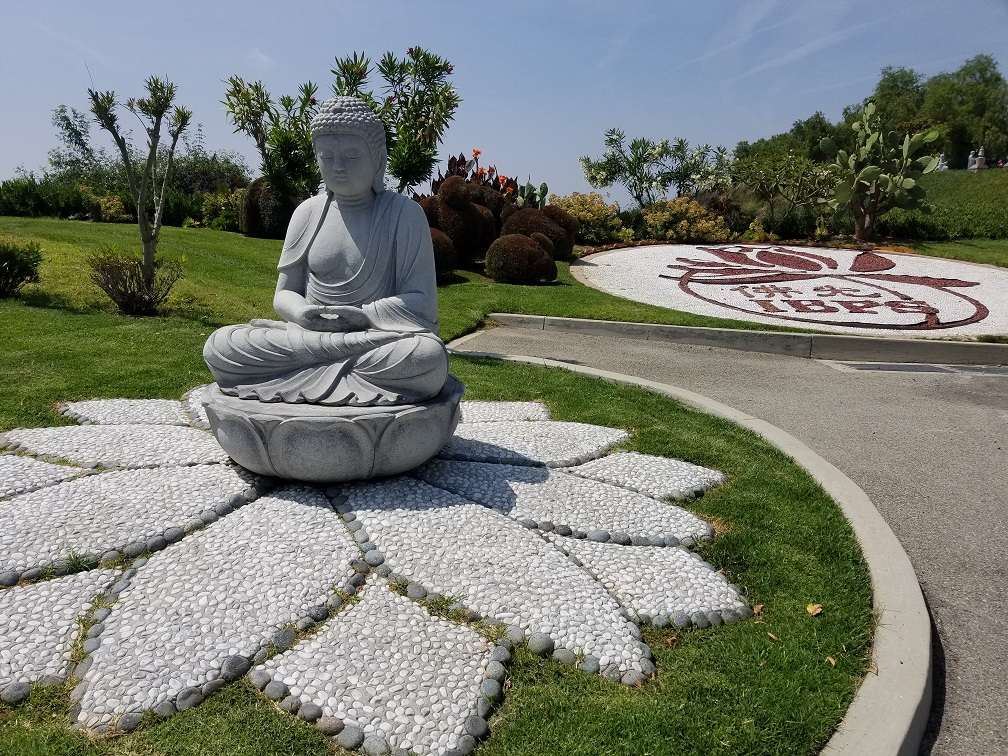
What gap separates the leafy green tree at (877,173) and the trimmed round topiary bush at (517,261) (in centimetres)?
1205

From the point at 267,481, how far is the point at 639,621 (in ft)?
8.16

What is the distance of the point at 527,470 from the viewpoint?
16.1ft

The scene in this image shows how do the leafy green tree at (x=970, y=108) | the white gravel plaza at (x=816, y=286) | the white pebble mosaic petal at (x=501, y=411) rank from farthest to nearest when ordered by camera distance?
the leafy green tree at (x=970, y=108)
the white gravel plaza at (x=816, y=286)
the white pebble mosaic petal at (x=501, y=411)

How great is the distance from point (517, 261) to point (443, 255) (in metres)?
1.69

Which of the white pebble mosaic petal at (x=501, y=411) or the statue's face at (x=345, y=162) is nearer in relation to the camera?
the statue's face at (x=345, y=162)

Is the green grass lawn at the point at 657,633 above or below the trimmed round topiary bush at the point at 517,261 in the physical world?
below

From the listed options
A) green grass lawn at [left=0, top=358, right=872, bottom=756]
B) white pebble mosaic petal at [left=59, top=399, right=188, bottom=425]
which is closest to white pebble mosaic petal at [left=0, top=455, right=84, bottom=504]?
white pebble mosaic petal at [left=59, top=399, right=188, bottom=425]

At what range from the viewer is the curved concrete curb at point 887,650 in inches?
103

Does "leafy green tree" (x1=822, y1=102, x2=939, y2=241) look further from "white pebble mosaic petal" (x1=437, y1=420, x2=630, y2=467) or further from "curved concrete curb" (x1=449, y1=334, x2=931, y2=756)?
"curved concrete curb" (x1=449, y1=334, x2=931, y2=756)

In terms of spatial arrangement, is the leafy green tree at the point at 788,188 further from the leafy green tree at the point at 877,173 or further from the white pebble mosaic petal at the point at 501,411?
the white pebble mosaic petal at the point at 501,411

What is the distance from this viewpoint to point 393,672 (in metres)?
2.82

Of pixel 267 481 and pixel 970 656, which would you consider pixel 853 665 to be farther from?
pixel 267 481

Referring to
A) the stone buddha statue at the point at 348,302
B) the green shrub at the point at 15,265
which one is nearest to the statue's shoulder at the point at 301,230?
the stone buddha statue at the point at 348,302

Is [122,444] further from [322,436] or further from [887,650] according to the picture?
[887,650]
